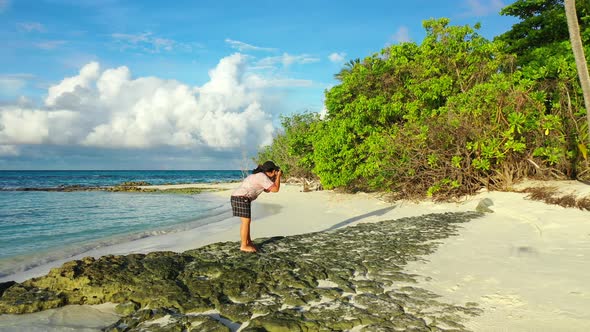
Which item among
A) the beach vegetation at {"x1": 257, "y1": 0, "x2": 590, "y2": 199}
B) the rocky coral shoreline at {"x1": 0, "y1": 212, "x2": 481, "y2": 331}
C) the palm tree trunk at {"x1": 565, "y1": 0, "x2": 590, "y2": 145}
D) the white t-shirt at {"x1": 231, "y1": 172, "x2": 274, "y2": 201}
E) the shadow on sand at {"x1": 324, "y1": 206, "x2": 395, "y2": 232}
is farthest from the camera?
the beach vegetation at {"x1": 257, "y1": 0, "x2": 590, "y2": 199}

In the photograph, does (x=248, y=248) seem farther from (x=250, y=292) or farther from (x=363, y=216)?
(x=363, y=216)

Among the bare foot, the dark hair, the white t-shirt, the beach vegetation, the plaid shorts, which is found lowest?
the bare foot

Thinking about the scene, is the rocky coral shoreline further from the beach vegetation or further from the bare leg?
the beach vegetation

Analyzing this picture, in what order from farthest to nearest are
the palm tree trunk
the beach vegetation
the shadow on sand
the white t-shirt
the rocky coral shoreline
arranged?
the beach vegetation, the shadow on sand, the palm tree trunk, the white t-shirt, the rocky coral shoreline

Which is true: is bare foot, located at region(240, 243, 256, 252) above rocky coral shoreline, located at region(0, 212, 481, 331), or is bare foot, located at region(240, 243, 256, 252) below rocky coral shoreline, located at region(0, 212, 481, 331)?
above

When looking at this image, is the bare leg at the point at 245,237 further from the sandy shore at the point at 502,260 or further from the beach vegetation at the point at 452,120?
the beach vegetation at the point at 452,120

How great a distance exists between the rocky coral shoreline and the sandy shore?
296 millimetres

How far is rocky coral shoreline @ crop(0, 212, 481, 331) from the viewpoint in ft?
13.8

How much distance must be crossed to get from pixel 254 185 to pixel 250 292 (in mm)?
2542

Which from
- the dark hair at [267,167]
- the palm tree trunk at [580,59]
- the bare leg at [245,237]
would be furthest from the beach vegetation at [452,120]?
the bare leg at [245,237]

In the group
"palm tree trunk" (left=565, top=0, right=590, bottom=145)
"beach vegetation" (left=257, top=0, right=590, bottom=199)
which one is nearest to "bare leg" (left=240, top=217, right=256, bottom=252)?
"beach vegetation" (left=257, top=0, right=590, bottom=199)

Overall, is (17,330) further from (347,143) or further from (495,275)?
(347,143)

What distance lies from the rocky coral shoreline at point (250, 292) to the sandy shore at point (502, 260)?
30 cm

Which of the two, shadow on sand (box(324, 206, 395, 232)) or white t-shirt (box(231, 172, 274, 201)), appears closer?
white t-shirt (box(231, 172, 274, 201))
